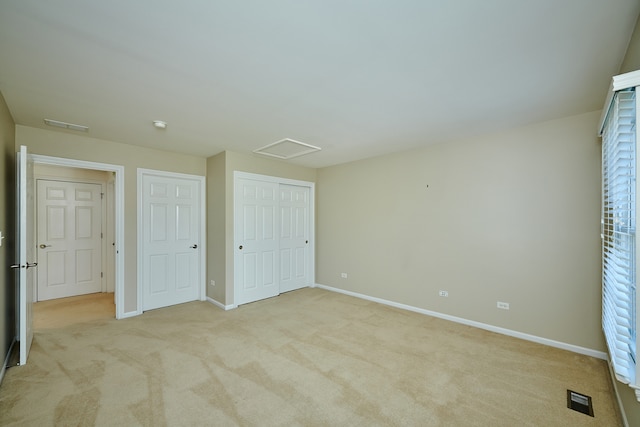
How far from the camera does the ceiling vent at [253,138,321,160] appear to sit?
373cm

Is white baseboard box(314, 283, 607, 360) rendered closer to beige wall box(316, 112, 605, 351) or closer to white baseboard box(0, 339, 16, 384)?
beige wall box(316, 112, 605, 351)

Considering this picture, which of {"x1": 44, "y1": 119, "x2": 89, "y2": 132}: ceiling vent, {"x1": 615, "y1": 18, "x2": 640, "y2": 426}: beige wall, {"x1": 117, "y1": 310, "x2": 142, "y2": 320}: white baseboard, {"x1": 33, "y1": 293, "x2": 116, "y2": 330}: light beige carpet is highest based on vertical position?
{"x1": 44, "y1": 119, "x2": 89, "y2": 132}: ceiling vent

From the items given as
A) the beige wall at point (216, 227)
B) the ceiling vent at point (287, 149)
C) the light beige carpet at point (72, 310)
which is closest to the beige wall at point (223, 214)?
the beige wall at point (216, 227)

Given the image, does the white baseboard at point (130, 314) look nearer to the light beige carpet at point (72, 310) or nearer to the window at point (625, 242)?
the light beige carpet at point (72, 310)

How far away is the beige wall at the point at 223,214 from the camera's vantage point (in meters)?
4.16

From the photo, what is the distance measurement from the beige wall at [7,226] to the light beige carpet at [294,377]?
14.1 inches

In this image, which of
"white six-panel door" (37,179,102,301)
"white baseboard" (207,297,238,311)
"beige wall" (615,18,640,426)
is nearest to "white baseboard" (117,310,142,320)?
"white baseboard" (207,297,238,311)

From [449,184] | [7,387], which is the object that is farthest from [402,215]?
[7,387]

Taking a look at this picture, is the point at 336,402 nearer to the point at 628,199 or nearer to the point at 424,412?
the point at 424,412

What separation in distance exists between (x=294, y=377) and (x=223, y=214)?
2669 millimetres

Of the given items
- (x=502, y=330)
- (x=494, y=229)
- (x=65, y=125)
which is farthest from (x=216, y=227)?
(x=502, y=330)

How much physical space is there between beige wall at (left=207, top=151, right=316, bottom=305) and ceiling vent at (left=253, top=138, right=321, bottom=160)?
36cm

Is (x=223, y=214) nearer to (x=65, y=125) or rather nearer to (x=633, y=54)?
(x=65, y=125)

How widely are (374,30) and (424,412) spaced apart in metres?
2.56
